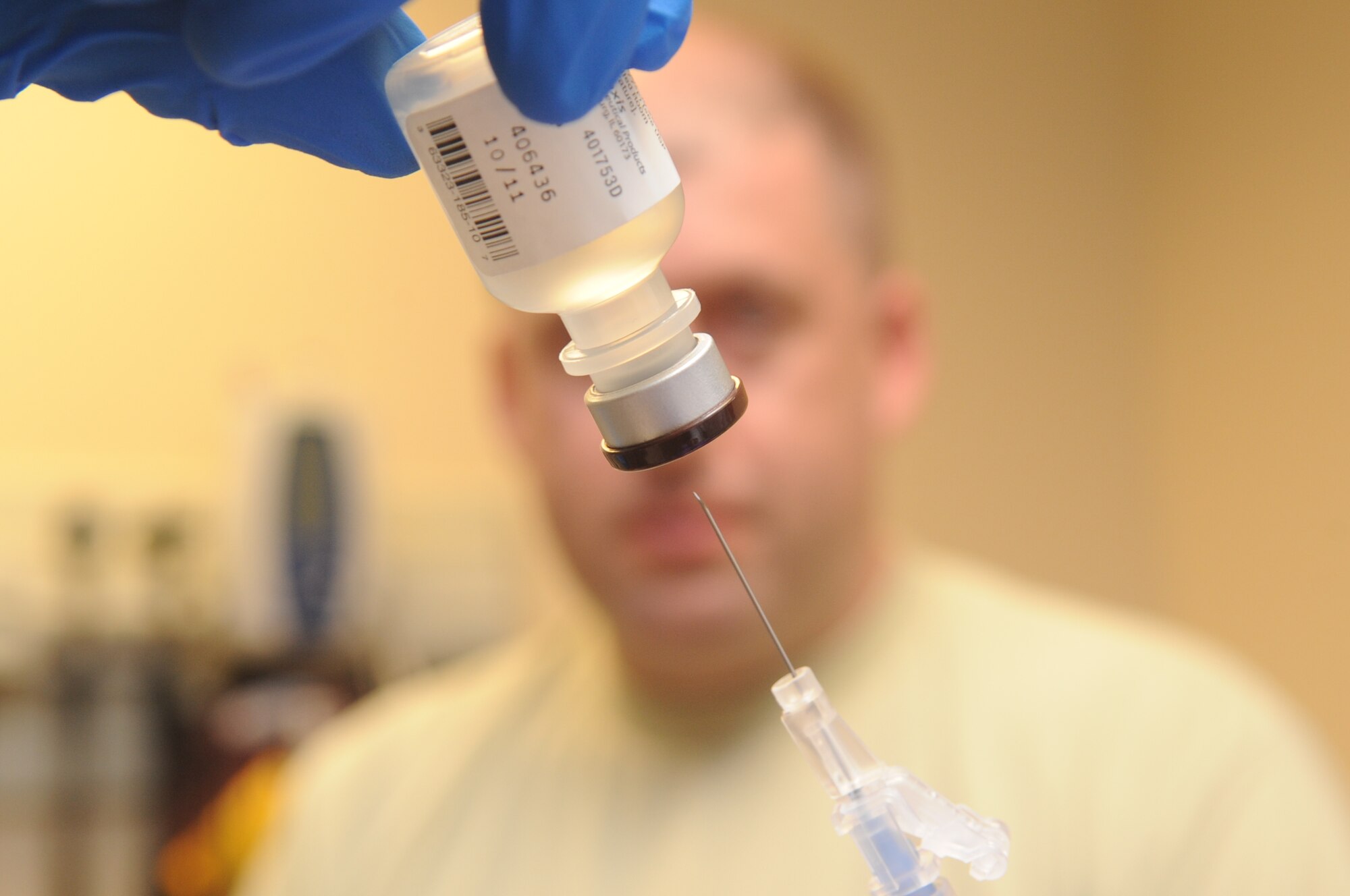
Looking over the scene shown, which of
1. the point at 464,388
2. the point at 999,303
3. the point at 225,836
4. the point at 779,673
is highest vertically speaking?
the point at 779,673

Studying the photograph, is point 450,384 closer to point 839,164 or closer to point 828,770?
point 839,164

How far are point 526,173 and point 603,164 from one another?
0.09 feet

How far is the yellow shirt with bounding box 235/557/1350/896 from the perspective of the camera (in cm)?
85

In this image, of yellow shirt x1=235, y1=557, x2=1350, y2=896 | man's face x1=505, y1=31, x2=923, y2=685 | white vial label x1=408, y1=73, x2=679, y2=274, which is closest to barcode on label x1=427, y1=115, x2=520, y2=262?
white vial label x1=408, y1=73, x2=679, y2=274

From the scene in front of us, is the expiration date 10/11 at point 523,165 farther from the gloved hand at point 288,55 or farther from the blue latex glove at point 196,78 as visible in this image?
the blue latex glove at point 196,78

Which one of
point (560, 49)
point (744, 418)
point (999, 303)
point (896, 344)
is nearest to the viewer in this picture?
point (560, 49)

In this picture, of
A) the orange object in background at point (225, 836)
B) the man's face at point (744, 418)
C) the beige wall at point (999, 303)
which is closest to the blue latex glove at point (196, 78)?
the man's face at point (744, 418)

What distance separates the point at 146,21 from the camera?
1.61 feet

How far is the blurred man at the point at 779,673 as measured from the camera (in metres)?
0.87

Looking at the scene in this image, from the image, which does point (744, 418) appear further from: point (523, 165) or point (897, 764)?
point (523, 165)

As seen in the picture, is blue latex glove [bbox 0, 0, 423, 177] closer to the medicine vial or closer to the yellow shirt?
the medicine vial

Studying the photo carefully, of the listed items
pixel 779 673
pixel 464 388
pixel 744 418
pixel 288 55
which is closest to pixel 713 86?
pixel 744 418

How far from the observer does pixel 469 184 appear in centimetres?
38

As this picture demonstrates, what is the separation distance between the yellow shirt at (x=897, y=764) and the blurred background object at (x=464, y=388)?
1.35 ft
